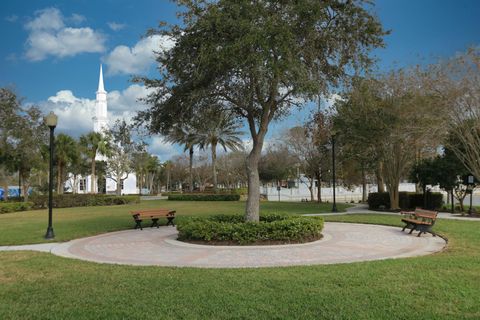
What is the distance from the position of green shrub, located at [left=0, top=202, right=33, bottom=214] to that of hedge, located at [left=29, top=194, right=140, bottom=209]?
1849 millimetres

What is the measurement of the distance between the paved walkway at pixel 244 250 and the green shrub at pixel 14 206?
21.5 meters

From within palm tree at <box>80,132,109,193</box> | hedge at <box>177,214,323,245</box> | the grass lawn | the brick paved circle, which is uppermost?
palm tree at <box>80,132,109,193</box>

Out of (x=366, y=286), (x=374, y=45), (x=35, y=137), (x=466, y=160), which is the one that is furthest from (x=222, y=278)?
(x=35, y=137)

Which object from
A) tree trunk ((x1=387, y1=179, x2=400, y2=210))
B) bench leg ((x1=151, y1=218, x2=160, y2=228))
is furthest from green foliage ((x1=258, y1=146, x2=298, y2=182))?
bench leg ((x1=151, y1=218, x2=160, y2=228))

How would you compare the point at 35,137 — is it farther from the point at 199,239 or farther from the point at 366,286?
the point at 366,286

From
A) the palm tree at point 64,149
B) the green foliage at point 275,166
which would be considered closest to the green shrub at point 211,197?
the green foliage at point 275,166

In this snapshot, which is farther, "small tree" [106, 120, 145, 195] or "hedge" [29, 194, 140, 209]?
"small tree" [106, 120, 145, 195]

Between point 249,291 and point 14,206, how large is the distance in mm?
32384

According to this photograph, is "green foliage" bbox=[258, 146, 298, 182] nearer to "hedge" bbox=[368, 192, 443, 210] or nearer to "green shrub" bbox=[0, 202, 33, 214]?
"hedge" bbox=[368, 192, 443, 210]

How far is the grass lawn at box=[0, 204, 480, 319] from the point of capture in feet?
17.9

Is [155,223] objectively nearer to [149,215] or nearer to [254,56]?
[149,215]

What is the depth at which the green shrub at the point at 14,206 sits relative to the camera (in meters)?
31.7

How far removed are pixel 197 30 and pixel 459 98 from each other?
16617mm

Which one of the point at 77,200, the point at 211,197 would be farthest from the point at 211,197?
the point at 77,200
